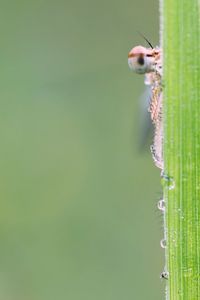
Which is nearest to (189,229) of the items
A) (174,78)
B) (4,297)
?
(174,78)

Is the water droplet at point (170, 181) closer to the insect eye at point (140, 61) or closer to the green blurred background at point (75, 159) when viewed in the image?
the insect eye at point (140, 61)

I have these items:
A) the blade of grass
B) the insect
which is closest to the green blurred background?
the insect

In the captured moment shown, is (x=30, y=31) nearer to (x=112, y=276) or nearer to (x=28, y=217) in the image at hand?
(x=28, y=217)

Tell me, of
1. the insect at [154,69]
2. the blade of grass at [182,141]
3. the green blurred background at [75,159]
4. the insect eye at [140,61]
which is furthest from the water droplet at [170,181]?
the green blurred background at [75,159]

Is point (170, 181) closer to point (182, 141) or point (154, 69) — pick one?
point (182, 141)

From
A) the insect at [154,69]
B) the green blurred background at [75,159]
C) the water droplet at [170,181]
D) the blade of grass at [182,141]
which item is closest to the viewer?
the blade of grass at [182,141]

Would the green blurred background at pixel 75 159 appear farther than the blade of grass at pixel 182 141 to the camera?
Yes

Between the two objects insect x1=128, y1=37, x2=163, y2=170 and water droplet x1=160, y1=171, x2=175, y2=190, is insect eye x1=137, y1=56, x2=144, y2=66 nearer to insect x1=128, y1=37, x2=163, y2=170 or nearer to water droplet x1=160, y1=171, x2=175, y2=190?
insect x1=128, y1=37, x2=163, y2=170

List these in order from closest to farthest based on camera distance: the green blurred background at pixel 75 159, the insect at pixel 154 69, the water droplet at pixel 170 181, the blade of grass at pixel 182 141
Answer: the blade of grass at pixel 182 141 → the water droplet at pixel 170 181 → the insect at pixel 154 69 → the green blurred background at pixel 75 159
